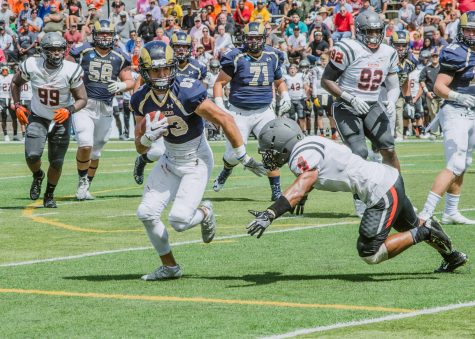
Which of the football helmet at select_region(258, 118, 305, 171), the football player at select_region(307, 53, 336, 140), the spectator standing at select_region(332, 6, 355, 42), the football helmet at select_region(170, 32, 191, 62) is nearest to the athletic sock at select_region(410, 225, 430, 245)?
the football helmet at select_region(258, 118, 305, 171)

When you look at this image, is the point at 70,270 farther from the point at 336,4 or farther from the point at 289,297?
the point at 336,4

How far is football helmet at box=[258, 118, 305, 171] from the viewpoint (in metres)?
7.30

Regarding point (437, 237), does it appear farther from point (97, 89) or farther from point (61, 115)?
point (97, 89)

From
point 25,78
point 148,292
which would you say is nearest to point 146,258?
point 148,292

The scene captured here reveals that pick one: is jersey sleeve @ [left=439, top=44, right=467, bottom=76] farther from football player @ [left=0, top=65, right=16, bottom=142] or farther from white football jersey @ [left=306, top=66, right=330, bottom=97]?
football player @ [left=0, top=65, right=16, bottom=142]

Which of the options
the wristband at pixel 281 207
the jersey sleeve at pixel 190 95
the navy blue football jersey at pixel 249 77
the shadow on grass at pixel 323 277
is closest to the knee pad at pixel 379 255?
the shadow on grass at pixel 323 277

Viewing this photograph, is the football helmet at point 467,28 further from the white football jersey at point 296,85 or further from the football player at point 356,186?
the white football jersey at point 296,85

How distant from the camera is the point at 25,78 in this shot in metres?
13.4

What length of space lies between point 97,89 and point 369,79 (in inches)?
186

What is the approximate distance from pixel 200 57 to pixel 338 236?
20.6 meters

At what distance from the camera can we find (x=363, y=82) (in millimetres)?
11359

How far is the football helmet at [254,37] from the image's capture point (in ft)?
45.1

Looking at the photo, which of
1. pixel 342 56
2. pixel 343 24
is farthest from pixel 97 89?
pixel 343 24

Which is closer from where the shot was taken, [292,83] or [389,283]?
[389,283]
